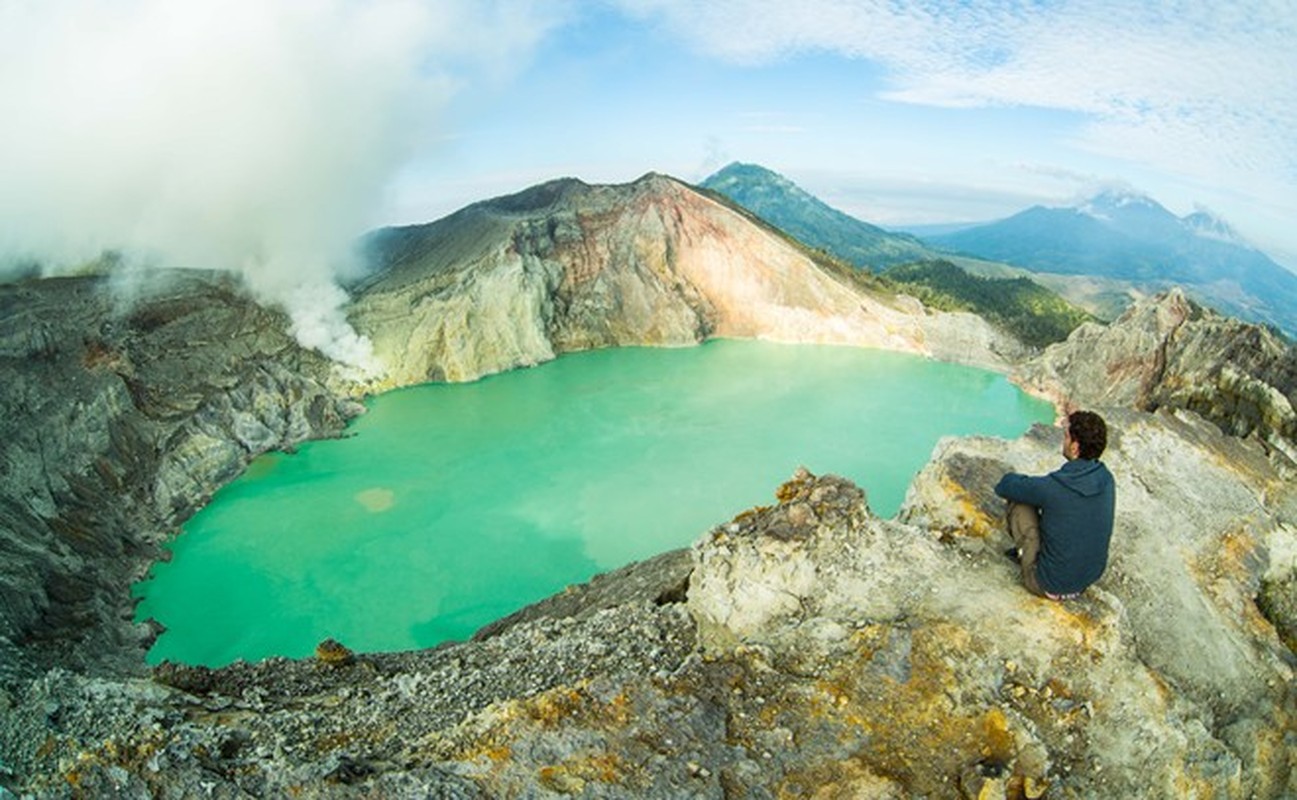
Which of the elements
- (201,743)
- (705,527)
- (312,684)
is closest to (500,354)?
(705,527)

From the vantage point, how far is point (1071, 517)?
237 inches

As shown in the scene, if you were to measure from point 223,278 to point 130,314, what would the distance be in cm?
646

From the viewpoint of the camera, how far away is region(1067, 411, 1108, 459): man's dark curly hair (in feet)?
19.3

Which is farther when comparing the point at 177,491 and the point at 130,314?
the point at 130,314

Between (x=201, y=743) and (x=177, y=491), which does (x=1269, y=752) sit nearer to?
(x=201, y=743)

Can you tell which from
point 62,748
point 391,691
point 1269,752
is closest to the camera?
point 62,748

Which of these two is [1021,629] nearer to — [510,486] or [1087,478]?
[1087,478]

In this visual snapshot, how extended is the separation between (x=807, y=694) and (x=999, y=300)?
2686 inches

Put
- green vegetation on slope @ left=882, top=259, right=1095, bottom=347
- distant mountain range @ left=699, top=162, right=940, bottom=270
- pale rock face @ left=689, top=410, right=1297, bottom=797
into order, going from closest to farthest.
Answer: pale rock face @ left=689, top=410, right=1297, bottom=797, green vegetation on slope @ left=882, top=259, right=1095, bottom=347, distant mountain range @ left=699, top=162, right=940, bottom=270

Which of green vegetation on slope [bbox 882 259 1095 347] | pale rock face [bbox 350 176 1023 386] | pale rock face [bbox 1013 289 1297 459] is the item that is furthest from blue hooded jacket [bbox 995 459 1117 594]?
green vegetation on slope [bbox 882 259 1095 347]

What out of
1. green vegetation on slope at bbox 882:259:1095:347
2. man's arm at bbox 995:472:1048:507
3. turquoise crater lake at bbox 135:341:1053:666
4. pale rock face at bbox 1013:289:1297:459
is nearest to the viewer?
man's arm at bbox 995:472:1048:507

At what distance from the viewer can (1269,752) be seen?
6.57m

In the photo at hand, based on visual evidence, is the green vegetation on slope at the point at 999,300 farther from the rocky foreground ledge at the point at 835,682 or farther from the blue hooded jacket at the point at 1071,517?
the blue hooded jacket at the point at 1071,517

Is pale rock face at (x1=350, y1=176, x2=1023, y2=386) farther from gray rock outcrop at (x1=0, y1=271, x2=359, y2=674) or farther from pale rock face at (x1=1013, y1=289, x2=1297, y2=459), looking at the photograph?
gray rock outcrop at (x1=0, y1=271, x2=359, y2=674)
